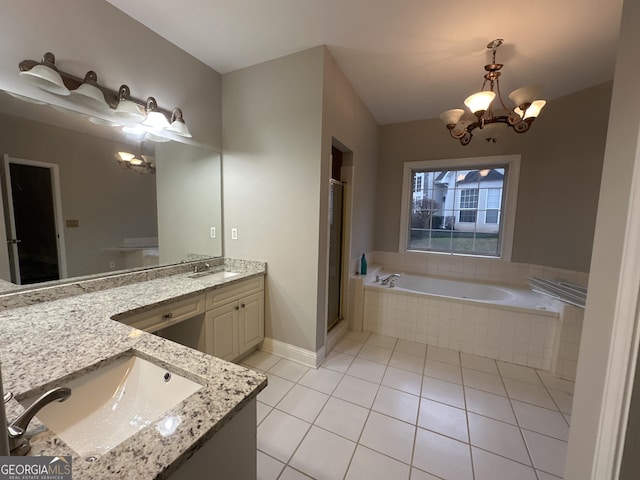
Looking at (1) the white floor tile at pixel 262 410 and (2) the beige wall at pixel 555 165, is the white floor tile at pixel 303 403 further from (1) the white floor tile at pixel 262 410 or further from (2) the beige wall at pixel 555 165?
(2) the beige wall at pixel 555 165

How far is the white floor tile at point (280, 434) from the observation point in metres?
1.48

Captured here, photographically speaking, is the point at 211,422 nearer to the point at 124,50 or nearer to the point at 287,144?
the point at 287,144

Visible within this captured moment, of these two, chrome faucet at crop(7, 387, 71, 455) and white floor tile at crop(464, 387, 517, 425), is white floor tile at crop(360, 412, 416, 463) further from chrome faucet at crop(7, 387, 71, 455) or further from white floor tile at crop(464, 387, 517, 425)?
chrome faucet at crop(7, 387, 71, 455)

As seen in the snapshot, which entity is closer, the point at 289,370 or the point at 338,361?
the point at 289,370

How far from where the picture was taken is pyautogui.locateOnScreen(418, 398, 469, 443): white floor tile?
5.36 feet

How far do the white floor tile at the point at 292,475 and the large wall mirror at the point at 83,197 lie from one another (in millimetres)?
1761

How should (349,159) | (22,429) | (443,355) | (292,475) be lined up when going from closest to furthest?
(22,429), (292,475), (443,355), (349,159)

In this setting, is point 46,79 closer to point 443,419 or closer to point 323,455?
point 323,455

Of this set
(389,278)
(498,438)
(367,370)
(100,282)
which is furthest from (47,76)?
(498,438)

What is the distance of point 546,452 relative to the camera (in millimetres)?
1515

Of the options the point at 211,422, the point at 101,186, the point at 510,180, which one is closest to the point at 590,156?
the point at 510,180

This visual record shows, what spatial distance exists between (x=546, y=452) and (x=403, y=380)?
906 millimetres

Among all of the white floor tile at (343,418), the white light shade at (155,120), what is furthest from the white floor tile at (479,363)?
the white light shade at (155,120)

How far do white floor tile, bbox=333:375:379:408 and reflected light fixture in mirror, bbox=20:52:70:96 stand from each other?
8.80 ft
